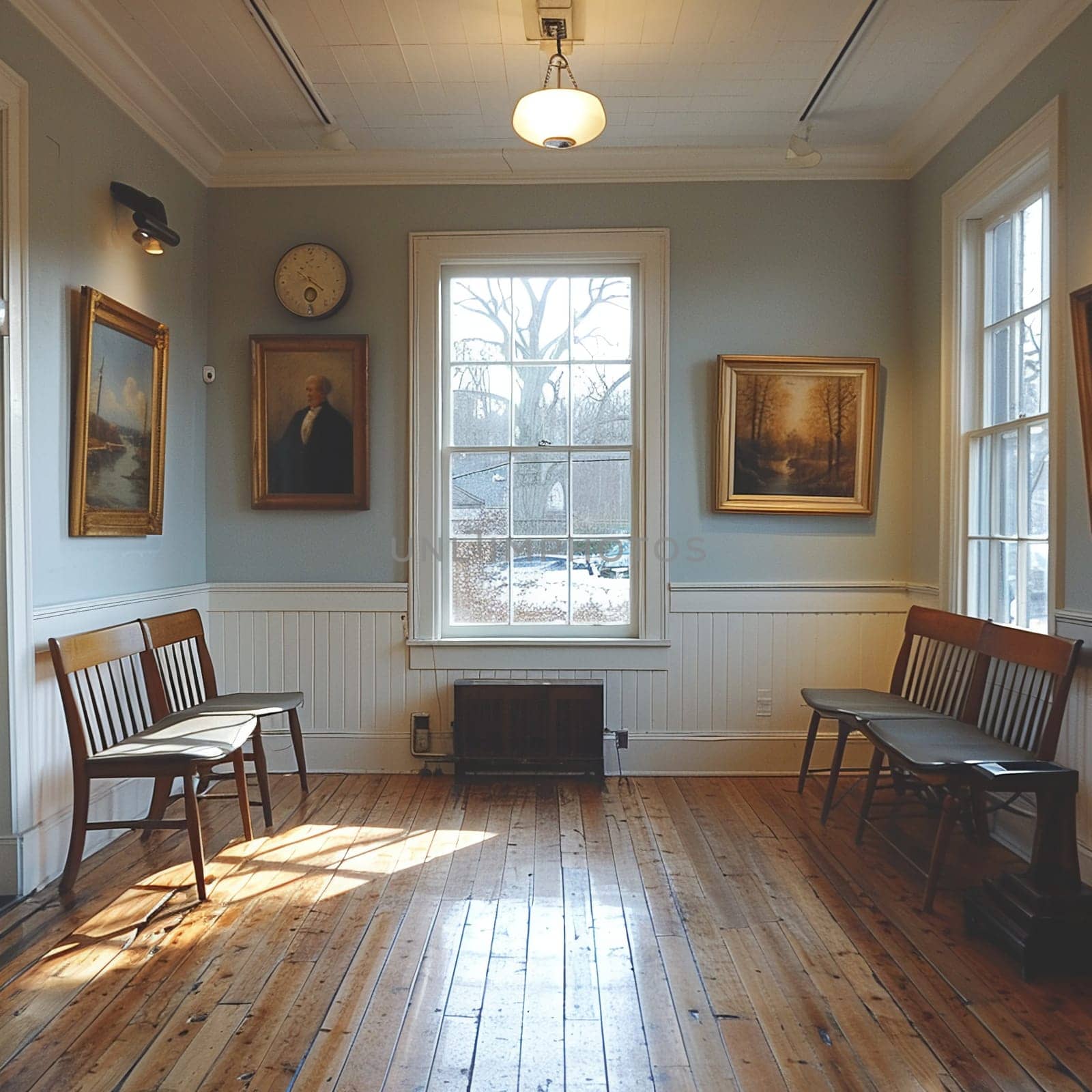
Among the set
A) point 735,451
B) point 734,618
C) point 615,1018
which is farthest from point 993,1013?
point 735,451

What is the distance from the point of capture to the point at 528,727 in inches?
168

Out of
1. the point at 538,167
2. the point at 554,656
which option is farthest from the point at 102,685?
the point at 538,167

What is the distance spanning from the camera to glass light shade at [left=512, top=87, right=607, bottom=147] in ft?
9.91

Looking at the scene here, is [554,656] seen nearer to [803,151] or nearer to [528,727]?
[528,727]

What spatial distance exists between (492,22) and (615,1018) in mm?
3280

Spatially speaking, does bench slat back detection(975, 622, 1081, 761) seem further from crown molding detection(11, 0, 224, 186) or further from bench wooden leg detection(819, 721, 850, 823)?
crown molding detection(11, 0, 224, 186)

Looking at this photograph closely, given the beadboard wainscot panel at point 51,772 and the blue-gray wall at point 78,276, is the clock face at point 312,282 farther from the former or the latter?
the beadboard wainscot panel at point 51,772

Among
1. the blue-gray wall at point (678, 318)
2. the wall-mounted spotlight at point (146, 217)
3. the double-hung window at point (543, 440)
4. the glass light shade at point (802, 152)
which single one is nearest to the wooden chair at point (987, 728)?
the blue-gray wall at point (678, 318)

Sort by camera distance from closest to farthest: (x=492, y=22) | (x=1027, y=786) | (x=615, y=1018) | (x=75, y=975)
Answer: (x=615, y=1018), (x=75, y=975), (x=1027, y=786), (x=492, y=22)

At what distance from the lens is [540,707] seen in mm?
4254

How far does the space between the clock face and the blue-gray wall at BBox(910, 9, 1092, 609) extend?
112 inches

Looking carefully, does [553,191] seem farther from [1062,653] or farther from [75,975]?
[75,975]

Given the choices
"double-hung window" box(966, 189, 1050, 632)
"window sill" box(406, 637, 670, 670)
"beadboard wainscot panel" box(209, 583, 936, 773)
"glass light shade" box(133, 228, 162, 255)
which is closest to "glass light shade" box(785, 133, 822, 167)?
"double-hung window" box(966, 189, 1050, 632)

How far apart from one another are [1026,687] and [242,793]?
117 inches
